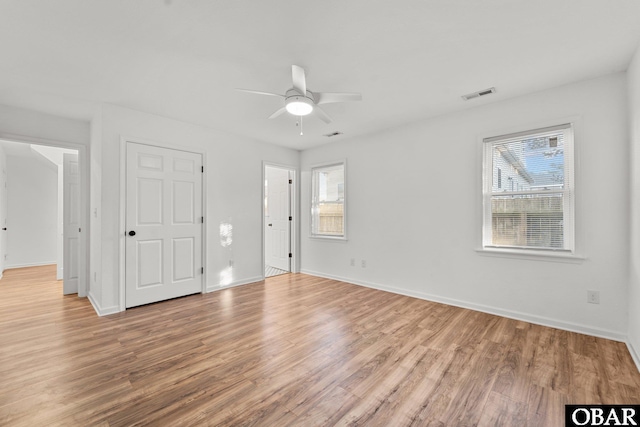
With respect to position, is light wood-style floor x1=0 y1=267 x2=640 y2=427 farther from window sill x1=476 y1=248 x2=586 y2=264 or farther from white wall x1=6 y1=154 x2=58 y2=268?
white wall x1=6 y1=154 x2=58 y2=268

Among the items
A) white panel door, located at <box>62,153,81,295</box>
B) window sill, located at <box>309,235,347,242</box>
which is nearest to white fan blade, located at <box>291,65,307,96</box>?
window sill, located at <box>309,235,347,242</box>

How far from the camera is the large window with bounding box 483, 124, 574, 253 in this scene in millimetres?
2900

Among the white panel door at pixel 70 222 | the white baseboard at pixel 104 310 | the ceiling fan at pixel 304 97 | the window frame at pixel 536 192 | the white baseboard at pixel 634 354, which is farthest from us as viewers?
the white panel door at pixel 70 222

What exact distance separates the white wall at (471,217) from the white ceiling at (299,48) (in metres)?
0.33

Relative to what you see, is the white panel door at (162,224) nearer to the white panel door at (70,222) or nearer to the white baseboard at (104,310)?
the white baseboard at (104,310)

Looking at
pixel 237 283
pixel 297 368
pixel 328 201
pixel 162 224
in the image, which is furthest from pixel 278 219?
pixel 297 368

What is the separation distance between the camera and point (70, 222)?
14.4 feet

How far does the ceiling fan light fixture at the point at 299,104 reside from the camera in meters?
2.53

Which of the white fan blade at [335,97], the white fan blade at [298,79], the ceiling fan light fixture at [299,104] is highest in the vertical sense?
the white fan blade at [298,79]

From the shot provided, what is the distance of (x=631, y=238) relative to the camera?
2.46m

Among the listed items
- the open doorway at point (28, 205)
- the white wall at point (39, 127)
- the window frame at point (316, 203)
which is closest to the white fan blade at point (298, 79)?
the window frame at point (316, 203)

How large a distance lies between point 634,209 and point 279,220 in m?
5.17

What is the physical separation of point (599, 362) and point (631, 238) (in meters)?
1.16

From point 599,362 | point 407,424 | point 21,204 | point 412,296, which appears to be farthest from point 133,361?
point 21,204
